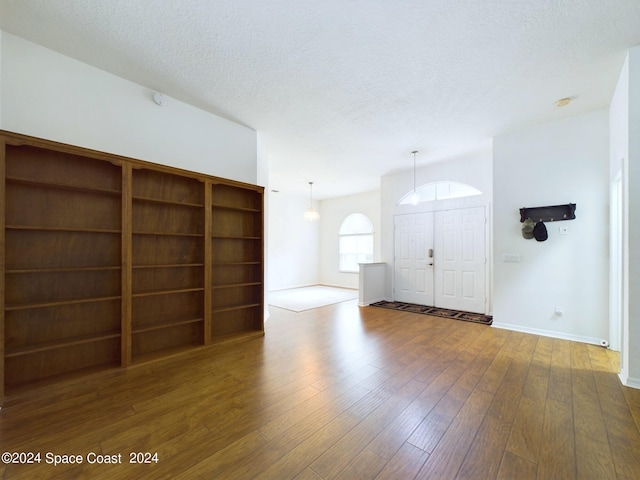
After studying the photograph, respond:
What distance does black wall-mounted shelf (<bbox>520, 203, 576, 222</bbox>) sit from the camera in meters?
3.59

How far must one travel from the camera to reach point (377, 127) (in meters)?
3.92

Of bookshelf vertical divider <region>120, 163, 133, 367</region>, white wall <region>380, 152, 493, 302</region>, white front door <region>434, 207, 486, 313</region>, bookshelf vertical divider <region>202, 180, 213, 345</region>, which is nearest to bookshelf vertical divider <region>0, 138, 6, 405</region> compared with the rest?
bookshelf vertical divider <region>120, 163, 133, 367</region>

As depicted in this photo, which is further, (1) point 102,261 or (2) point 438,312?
(2) point 438,312

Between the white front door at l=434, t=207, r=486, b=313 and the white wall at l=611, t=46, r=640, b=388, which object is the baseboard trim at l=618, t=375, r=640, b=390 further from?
the white front door at l=434, t=207, r=486, b=313

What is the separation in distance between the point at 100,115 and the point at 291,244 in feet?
20.8

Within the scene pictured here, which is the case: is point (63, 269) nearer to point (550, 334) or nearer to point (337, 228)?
point (550, 334)

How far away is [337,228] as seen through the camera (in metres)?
9.07

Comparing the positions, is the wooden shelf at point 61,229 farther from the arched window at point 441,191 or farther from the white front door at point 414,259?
the white front door at point 414,259

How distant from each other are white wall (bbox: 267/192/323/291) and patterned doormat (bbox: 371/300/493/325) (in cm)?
346

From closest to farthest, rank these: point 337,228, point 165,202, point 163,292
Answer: point 163,292, point 165,202, point 337,228

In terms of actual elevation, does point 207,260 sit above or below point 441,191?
below

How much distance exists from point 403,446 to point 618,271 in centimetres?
351

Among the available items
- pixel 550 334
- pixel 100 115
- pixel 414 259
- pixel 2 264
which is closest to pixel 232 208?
pixel 100 115

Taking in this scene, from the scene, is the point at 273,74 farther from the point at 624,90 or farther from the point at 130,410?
the point at 624,90
